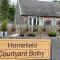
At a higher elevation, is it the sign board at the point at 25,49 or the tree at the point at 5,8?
the sign board at the point at 25,49

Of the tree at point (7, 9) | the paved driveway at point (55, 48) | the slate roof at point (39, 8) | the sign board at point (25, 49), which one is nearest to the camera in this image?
the sign board at point (25, 49)

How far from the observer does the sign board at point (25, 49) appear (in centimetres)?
605

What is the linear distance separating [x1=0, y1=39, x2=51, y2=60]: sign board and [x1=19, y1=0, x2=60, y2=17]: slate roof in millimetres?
29162

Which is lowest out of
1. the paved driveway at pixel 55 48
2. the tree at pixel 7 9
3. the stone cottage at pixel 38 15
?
the tree at pixel 7 9

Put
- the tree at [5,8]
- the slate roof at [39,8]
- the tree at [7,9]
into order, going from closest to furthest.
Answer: the slate roof at [39,8], the tree at [5,8], the tree at [7,9]

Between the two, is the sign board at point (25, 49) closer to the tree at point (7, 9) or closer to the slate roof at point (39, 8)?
the slate roof at point (39, 8)

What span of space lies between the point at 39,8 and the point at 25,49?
3132 cm

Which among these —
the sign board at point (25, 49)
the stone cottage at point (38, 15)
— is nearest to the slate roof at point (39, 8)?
the stone cottage at point (38, 15)

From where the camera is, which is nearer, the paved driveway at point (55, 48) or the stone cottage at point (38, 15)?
the paved driveway at point (55, 48)

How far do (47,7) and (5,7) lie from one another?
1712cm

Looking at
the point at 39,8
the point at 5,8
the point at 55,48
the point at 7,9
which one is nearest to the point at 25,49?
the point at 55,48

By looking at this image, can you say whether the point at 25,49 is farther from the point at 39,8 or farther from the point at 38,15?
the point at 39,8

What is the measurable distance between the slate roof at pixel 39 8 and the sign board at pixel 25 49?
29.2m

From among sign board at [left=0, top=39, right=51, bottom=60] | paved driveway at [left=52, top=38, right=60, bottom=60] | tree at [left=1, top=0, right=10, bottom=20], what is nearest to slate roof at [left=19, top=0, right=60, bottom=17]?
tree at [left=1, top=0, right=10, bottom=20]
